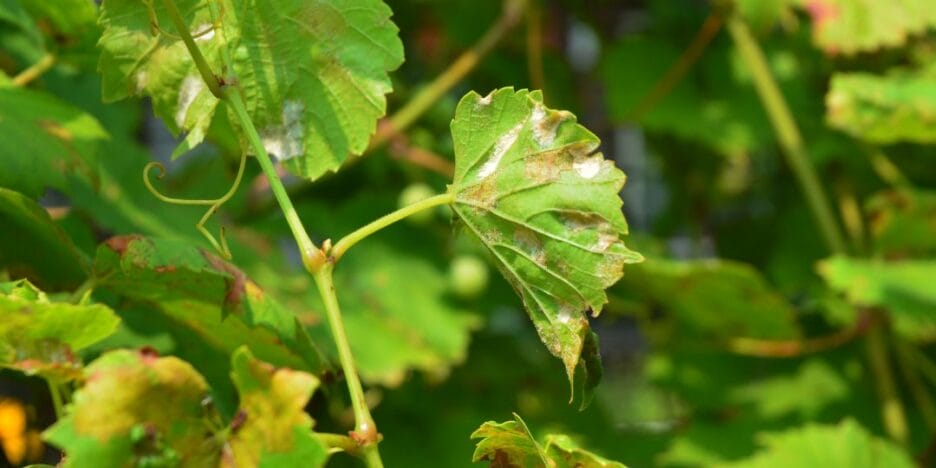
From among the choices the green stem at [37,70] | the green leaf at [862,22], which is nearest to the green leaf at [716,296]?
the green leaf at [862,22]

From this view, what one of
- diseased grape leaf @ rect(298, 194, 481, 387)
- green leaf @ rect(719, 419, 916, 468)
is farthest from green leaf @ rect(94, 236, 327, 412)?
green leaf @ rect(719, 419, 916, 468)

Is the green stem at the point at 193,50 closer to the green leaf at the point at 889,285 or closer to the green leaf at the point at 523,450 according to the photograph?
the green leaf at the point at 523,450

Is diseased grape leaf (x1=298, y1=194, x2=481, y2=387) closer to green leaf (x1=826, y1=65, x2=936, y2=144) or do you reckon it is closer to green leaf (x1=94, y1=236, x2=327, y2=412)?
green leaf (x1=826, y1=65, x2=936, y2=144)

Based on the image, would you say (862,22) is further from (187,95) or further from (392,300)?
(187,95)

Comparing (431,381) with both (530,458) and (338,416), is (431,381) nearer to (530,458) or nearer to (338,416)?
(338,416)

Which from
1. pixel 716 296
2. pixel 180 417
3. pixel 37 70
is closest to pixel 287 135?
pixel 180 417

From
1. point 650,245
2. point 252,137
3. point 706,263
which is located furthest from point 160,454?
point 650,245
